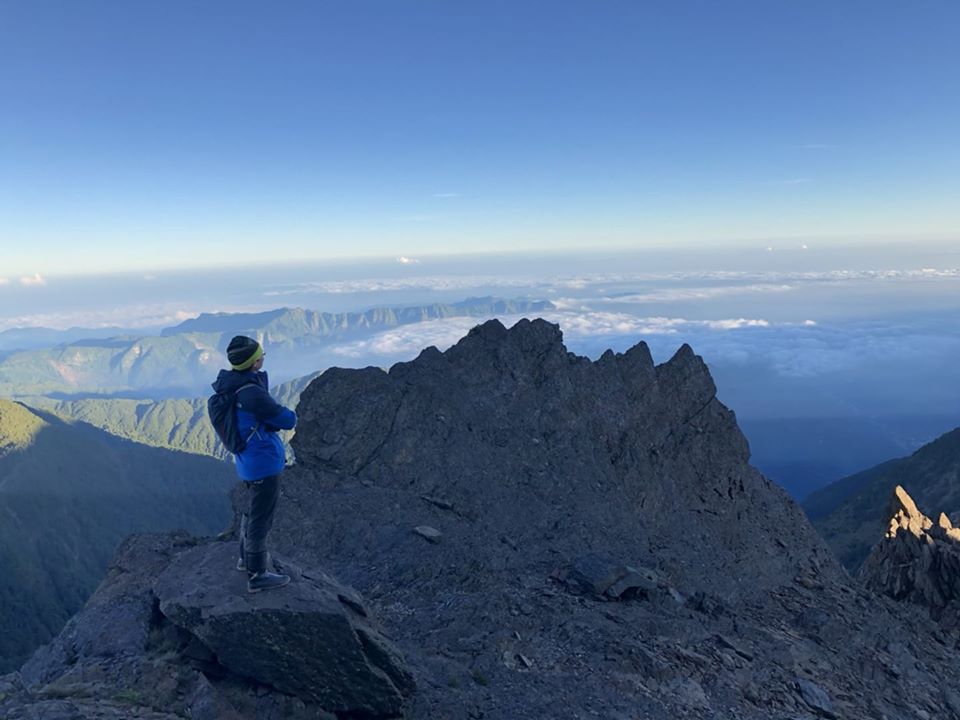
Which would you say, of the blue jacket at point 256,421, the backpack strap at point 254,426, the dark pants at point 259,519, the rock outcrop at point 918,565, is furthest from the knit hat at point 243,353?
the rock outcrop at point 918,565

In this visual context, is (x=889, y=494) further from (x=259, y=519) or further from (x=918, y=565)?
(x=259, y=519)

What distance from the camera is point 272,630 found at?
10.1m

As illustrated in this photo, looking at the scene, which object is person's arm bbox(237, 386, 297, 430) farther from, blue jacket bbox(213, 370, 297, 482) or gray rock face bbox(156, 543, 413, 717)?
gray rock face bbox(156, 543, 413, 717)

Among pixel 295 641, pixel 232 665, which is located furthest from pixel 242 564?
pixel 295 641

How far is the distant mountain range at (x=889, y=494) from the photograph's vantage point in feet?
298

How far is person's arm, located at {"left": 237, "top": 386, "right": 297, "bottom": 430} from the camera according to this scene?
963cm

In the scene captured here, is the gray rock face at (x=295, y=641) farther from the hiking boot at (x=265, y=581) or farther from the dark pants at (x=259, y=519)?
the dark pants at (x=259, y=519)

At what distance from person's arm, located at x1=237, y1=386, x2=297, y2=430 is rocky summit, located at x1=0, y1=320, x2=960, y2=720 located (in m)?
3.55

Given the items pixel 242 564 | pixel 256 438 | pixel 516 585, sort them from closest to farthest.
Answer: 1. pixel 256 438
2. pixel 242 564
3. pixel 516 585

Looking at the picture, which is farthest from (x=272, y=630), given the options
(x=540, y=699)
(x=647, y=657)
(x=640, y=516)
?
(x=640, y=516)

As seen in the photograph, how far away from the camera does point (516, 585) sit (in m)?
19.0

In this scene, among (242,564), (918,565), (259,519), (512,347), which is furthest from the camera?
(512,347)

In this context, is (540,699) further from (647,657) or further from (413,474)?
(413,474)

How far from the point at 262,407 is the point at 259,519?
98.3 inches
